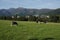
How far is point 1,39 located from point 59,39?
17.7ft

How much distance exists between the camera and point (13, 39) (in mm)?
15633

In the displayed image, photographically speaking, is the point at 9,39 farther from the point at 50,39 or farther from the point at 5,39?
the point at 50,39

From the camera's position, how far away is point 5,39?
15695 mm

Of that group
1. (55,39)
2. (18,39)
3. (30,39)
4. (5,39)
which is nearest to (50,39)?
(55,39)

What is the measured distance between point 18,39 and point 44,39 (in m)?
2.40

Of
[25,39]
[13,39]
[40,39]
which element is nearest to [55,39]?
[40,39]

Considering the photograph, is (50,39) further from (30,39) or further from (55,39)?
(30,39)

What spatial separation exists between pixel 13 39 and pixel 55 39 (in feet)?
12.8

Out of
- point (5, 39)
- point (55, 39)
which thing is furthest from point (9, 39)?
point (55, 39)

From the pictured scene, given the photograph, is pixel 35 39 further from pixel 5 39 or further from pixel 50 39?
pixel 5 39

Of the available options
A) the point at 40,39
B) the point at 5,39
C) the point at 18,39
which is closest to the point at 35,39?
the point at 40,39

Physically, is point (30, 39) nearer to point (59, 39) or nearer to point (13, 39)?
point (13, 39)

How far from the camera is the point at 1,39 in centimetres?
1568

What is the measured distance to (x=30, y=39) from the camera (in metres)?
15.6
